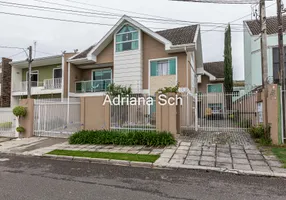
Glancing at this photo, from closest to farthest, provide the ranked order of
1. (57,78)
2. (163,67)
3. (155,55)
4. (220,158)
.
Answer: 1. (220,158)
2. (163,67)
3. (155,55)
4. (57,78)

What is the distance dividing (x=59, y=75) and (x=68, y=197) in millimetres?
19187

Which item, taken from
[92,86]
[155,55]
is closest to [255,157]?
[155,55]

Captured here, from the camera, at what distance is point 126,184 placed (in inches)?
197

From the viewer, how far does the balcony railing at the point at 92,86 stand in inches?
709

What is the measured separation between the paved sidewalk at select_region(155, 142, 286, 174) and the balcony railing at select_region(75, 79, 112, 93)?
35.5 ft

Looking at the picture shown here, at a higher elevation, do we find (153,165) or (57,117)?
(57,117)

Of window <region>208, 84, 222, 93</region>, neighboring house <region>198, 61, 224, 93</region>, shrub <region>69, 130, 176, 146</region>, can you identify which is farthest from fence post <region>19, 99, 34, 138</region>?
window <region>208, 84, 222, 93</region>

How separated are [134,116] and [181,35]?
892 cm

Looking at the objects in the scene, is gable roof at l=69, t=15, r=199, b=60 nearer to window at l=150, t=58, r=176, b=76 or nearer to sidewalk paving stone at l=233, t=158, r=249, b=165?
window at l=150, t=58, r=176, b=76

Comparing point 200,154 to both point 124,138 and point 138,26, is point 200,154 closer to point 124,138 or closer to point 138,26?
point 124,138

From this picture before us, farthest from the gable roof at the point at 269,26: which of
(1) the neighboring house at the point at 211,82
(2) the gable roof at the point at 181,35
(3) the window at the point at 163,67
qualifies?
(1) the neighboring house at the point at 211,82

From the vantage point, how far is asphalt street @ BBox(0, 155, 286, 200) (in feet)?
14.2

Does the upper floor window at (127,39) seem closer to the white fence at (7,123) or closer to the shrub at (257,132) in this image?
the white fence at (7,123)

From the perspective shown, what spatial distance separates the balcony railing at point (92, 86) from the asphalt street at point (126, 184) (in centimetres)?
1182
